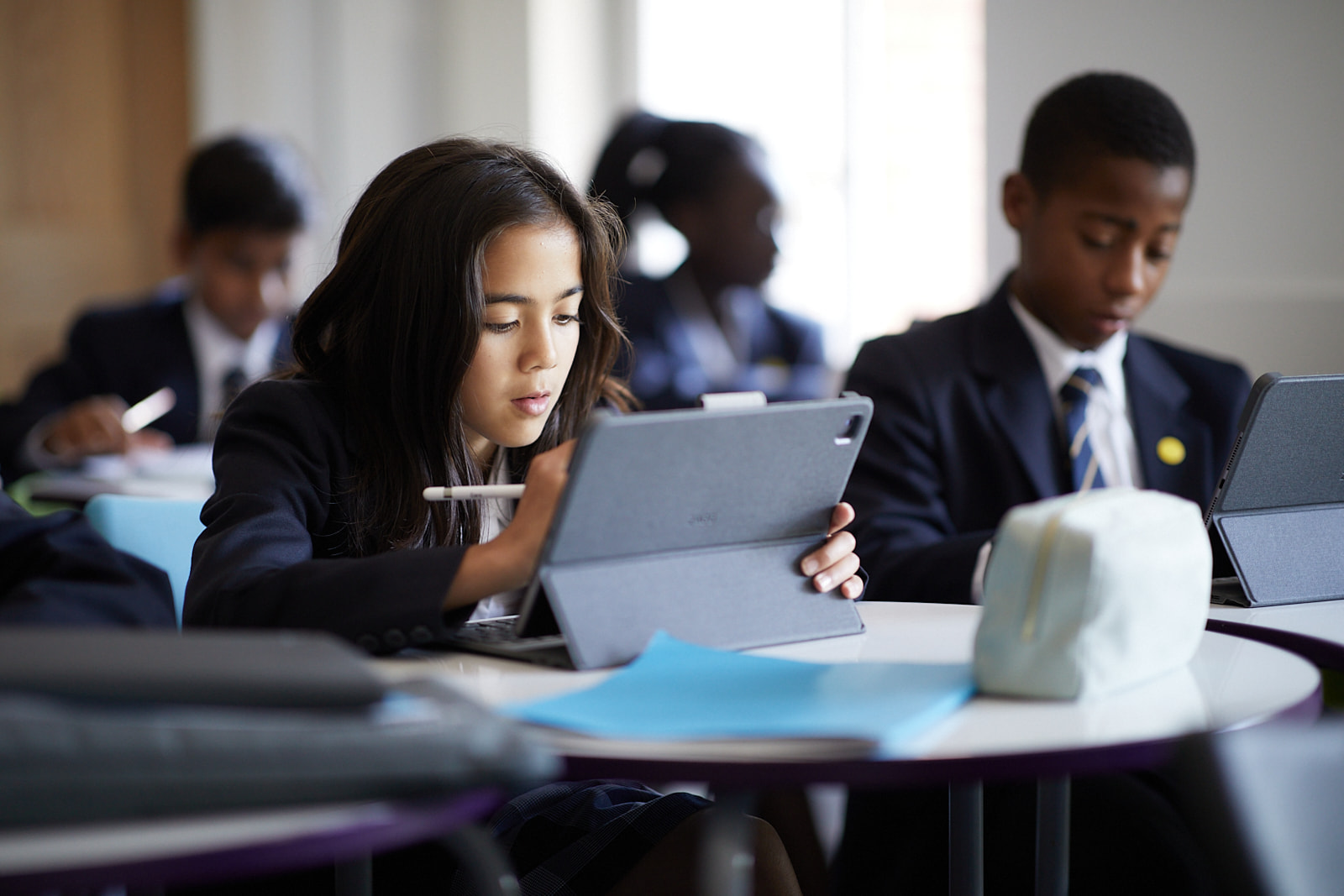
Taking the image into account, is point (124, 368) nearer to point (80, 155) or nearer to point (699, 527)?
point (80, 155)

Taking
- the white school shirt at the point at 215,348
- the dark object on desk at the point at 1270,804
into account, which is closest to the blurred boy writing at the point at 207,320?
the white school shirt at the point at 215,348

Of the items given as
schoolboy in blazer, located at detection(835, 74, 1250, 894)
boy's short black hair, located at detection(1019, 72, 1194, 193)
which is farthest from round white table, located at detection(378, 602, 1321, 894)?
boy's short black hair, located at detection(1019, 72, 1194, 193)

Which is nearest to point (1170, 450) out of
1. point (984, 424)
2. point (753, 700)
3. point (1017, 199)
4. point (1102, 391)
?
point (1102, 391)

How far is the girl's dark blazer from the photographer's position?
114 centimetres

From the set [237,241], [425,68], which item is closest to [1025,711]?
[237,241]

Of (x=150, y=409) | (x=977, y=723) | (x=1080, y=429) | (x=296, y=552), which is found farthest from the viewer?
(x=150, y=409)

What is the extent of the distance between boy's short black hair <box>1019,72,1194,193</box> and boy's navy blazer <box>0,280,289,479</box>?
2060 mm

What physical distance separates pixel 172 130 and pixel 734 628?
4.77 metres

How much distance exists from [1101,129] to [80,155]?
422 cm

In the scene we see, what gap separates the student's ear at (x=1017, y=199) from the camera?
2090 millimetres

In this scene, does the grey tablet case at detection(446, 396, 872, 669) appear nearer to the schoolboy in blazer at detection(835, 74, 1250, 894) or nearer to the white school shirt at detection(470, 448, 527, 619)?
the white school shirt at detection(470, 448, 527, 619)

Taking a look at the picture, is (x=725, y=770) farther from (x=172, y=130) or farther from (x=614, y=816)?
(x=172, y=130)

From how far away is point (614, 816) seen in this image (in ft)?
4.31

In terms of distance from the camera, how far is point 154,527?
66.4 inches
